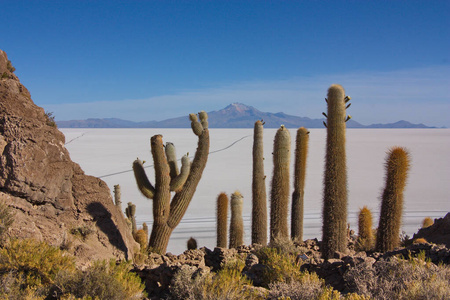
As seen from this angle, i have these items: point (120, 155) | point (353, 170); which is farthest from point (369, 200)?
point (120, 155)

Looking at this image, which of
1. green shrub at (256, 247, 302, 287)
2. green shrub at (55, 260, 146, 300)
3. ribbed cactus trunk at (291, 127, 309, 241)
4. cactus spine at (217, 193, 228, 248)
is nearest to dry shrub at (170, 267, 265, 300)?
green shrub at (55, 260, 146, 300)

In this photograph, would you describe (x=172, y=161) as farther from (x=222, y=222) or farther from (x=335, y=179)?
(x=335, y=179)

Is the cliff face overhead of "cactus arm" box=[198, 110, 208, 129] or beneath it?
beneath

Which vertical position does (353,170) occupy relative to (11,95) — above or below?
below

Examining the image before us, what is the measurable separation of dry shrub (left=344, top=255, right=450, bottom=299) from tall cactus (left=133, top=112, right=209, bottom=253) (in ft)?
15.5

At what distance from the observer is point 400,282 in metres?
4.99

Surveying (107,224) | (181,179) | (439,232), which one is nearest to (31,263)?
(107,224)

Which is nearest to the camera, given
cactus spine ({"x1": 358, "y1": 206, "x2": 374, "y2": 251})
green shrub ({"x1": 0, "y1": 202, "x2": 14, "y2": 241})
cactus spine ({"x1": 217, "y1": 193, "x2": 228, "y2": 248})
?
green shrub ({"x1": 0, "y1": 202, "x2": 14, "y2": 241})

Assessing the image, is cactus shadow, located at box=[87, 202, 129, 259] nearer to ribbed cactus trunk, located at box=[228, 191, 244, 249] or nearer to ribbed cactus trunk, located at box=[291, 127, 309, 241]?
ribbed cactus trunk, located at box=[228, 191, 244, 249]

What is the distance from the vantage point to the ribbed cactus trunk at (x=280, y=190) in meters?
10.6

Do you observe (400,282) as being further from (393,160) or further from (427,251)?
(393,160)

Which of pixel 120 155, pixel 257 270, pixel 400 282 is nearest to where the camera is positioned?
pixel 400 282

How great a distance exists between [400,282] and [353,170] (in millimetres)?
30342

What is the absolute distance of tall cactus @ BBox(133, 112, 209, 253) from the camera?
30.3 ft
